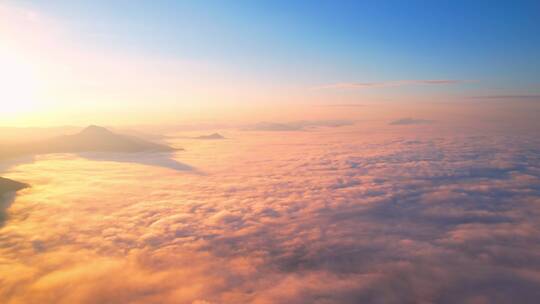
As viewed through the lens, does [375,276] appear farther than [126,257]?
No

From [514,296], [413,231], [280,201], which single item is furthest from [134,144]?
[514,296]

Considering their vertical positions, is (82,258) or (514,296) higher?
(82,258)

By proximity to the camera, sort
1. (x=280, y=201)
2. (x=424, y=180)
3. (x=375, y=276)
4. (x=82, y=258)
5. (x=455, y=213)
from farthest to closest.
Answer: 1. (x=424, y=180)
2. (x=280, y=201)
3. (x=455, y=213)
4. (x=82, y=258)
5. (x=375, y=276)

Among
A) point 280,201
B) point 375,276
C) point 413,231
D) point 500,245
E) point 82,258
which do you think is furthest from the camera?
point 280,201

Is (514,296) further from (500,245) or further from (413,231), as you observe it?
(413,231)

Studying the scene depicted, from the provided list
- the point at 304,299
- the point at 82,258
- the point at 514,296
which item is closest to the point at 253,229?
the point at 304,299

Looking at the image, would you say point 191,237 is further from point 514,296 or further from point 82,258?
point 514,296
